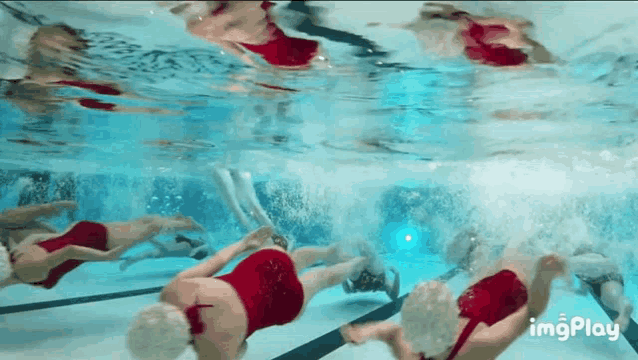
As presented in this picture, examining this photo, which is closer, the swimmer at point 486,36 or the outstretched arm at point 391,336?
the swimmer at point 486,36

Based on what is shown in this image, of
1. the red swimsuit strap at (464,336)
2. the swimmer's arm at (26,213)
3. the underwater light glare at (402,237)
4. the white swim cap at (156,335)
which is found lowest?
the underwater light glare at (402,237)

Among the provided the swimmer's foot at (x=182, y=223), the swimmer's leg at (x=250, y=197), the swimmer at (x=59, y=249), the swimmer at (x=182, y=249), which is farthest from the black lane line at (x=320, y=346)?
the swimmer at (x=182, y=249)

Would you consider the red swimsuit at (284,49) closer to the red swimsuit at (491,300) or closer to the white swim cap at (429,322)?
the white swim cap at (429,322)

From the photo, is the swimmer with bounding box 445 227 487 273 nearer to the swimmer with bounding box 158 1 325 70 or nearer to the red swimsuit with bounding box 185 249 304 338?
the red swimsuit with bounding box 185 249 304 338

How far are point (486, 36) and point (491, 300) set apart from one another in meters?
3.06

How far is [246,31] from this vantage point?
5086 mm

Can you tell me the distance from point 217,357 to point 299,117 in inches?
219

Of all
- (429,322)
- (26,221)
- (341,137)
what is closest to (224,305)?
(429,322)

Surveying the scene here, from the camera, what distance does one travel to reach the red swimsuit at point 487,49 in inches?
194

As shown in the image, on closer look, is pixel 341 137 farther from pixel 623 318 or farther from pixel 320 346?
pixel 623 318

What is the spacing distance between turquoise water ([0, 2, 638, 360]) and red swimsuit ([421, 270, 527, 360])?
2.26 meters

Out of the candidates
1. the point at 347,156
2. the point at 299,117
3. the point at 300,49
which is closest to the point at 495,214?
the point at 347,156

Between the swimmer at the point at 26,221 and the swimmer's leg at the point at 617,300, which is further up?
the swimmer at the point at 26,221

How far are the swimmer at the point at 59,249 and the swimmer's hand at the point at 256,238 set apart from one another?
2.53m
